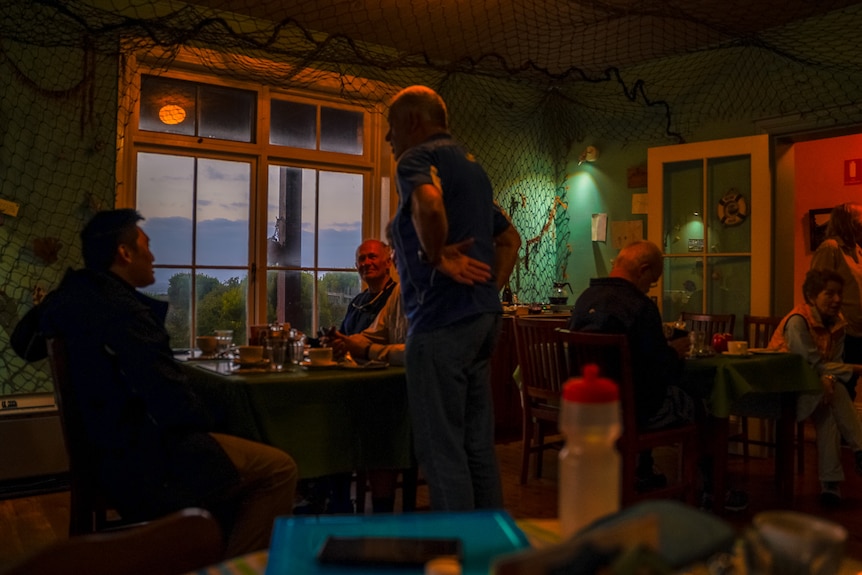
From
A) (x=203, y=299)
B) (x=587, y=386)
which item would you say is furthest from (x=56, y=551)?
(x=203, y=299)

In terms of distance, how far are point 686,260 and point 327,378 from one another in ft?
12.5

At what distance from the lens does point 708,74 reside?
5441 mm

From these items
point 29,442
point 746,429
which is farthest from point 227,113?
point 746,429

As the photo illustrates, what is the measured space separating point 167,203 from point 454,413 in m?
3.12

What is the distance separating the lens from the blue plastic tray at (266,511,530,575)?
719 mm

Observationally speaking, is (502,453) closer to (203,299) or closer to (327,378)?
(203,299)

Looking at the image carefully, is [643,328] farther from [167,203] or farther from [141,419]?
[167,203]

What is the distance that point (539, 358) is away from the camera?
11.4 ft

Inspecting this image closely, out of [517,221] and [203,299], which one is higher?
[517,221]

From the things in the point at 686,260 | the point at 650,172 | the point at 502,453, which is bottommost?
A: the point at 502,453

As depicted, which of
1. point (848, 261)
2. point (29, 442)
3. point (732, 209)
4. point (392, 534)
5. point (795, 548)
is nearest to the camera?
point (795, 548)

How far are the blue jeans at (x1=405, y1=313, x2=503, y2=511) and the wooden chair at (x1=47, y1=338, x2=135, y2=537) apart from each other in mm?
887

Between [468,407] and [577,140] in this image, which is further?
[577,140]

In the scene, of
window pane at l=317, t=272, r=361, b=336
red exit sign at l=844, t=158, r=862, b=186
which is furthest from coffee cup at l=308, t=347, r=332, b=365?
red exit sign at l=844, t=158, r=862, b=186
